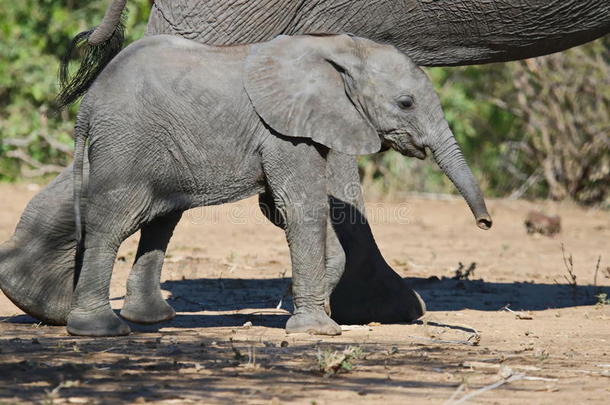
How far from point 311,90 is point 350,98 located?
239 mm

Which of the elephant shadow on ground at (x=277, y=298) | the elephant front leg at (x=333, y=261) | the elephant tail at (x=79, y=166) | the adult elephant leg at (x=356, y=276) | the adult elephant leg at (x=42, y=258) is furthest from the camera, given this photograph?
the elephant shadow on ground at (x=277, y=298)

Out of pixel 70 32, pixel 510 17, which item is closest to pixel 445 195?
pixel 70 32

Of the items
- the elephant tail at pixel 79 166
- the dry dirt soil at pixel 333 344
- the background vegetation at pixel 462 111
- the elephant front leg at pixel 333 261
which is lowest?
the dry dirt soil at pixel 333 344

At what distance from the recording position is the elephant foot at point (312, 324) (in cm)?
576

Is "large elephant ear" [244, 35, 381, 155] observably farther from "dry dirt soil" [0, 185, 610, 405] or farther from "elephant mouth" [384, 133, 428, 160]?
"dry dirt soil" [0, 185, 610, 405]

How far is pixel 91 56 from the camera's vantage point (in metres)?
6.23

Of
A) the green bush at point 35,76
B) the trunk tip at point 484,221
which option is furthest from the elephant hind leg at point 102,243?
the green bush at point 35,76

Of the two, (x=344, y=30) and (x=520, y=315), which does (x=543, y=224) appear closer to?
(x=520, y=315)

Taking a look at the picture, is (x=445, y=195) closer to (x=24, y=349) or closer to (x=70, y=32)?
(x=70, y=32)

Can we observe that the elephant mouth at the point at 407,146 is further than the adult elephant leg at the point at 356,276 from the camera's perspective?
No

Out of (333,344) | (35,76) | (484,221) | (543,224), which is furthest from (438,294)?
(35,76)

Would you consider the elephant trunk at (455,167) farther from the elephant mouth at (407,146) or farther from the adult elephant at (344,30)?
the adult elephant at (344,30)

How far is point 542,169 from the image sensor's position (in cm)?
1378

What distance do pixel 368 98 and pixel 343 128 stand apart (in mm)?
215
